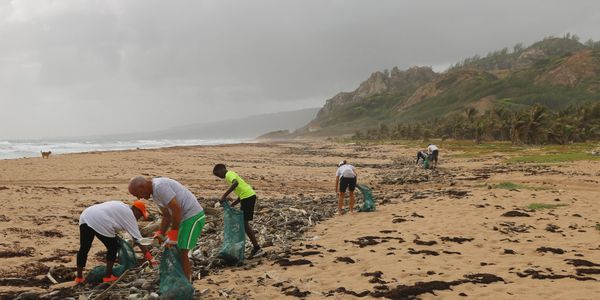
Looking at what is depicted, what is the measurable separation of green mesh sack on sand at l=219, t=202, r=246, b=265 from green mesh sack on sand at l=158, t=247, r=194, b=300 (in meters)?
1.84

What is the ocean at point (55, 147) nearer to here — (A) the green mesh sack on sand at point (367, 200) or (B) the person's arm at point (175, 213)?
(A) the green mesh sack on sand at point (367, 200)

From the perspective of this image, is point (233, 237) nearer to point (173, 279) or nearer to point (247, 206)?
point (247, 206)

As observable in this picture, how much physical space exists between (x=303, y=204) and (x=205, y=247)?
6.08 metres

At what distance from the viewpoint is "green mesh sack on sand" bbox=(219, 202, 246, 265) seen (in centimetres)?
796

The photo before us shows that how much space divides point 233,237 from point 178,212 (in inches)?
89.8

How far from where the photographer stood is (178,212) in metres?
6.15

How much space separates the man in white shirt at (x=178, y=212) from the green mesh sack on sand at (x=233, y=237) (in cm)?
166

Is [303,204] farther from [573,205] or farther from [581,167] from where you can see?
[581,167]

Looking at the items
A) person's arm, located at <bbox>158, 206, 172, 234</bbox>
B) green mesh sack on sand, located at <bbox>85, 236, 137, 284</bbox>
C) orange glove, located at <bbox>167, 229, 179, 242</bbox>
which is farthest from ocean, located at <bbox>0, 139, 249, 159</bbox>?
orange glove, located at <bbox>167, 229, 179, 242</bbox>

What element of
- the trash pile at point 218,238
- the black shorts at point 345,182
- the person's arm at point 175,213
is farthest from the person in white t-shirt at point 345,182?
the person's arm at point 175,213

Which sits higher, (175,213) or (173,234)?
(175,213)

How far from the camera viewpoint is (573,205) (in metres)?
13.1

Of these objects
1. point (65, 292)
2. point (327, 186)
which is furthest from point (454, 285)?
point (327, 186)

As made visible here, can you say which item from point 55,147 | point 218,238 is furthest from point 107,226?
point 55,147
